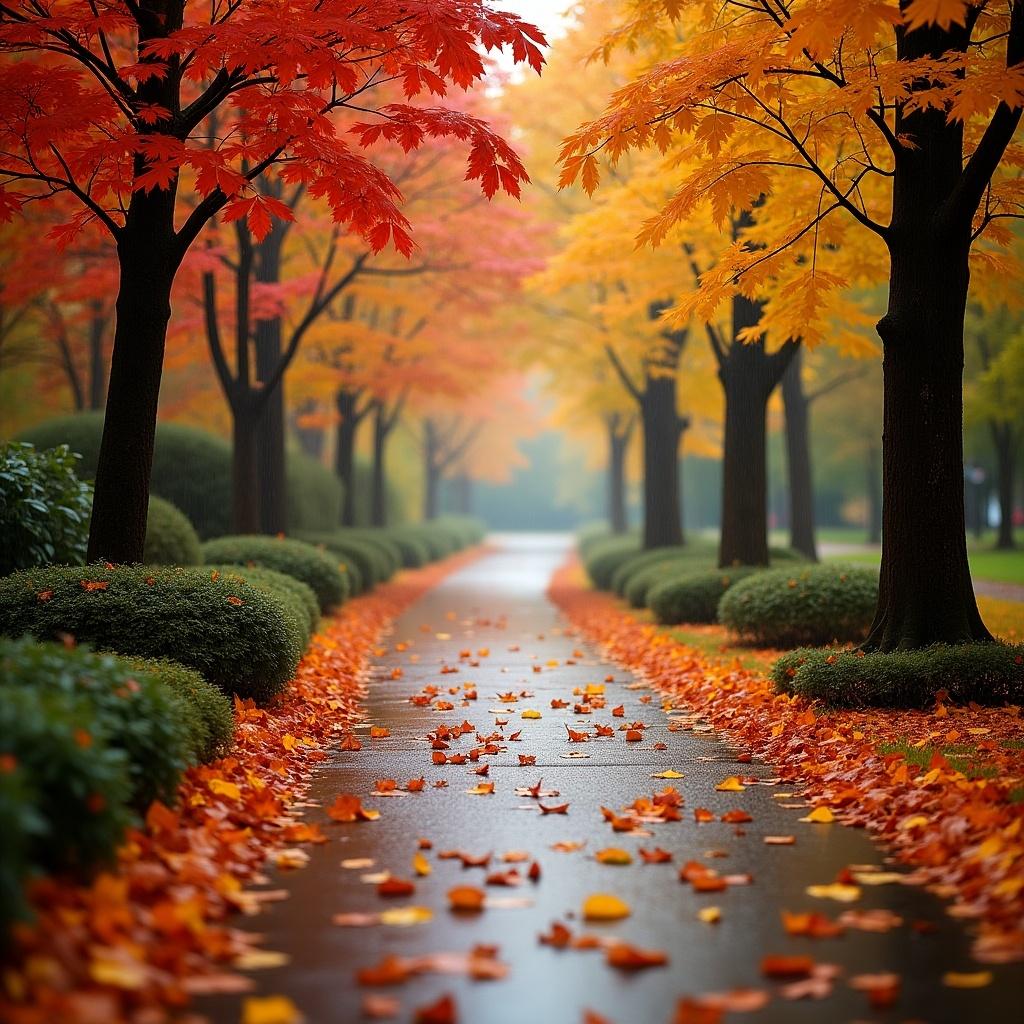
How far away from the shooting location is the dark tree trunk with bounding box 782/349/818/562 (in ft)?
73.5

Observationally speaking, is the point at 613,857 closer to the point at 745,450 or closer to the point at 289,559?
the point at 289,559

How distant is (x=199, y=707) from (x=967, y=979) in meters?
3.84

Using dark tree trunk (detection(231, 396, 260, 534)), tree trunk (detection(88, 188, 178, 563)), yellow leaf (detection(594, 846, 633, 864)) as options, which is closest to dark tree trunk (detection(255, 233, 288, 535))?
dark tree trunk (detection(231, 396, 260, 534))

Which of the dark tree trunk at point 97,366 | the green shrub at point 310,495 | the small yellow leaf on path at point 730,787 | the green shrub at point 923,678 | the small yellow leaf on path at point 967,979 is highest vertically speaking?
the dark tree trunk at point 97,366

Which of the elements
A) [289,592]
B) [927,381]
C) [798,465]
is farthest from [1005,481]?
[289,592]

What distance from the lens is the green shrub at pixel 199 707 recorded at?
216 inches

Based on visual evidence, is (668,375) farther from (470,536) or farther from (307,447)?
(470,536)

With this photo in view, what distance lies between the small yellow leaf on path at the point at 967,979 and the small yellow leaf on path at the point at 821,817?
1.80 m

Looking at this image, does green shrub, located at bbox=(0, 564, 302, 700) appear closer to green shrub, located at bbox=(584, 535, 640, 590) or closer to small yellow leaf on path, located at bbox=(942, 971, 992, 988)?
small yellow leaf on path, located at bbox=(942, 971, 992, 988)

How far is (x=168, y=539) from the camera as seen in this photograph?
11.6 metres

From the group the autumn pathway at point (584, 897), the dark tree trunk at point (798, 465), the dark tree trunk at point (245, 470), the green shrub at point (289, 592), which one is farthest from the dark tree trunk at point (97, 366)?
the autumn pathway at point (584, 897)

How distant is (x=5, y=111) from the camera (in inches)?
292

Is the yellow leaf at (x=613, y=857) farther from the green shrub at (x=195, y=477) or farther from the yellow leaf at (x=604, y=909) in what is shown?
the green shrub at (x=195, y=477)

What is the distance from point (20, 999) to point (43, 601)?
14.8 feet
